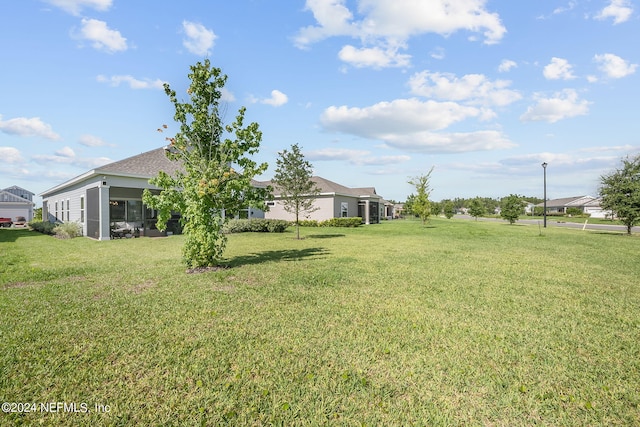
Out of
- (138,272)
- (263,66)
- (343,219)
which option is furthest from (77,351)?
(343,219)

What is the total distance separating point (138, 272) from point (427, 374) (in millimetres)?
8148

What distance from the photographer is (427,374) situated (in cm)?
355

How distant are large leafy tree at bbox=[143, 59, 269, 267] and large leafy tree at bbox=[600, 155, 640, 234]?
85.4 feet

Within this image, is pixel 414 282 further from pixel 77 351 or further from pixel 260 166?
pixel 77 351

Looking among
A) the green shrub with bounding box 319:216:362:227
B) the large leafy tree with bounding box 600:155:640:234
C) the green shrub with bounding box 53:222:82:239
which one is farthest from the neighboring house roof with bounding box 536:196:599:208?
the green shrub with bounding box 53:222:82:239

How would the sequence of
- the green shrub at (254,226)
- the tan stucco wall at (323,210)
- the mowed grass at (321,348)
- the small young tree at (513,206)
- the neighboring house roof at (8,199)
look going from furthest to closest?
the neighboring house roof at (8,199) < the small young tree at (513,206) < the tan stucco wall at (323,210) < the green shrub at (254,226) < the mowed grass at (321,348)

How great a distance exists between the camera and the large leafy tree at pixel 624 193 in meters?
21.5

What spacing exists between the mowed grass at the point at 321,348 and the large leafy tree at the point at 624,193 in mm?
18684

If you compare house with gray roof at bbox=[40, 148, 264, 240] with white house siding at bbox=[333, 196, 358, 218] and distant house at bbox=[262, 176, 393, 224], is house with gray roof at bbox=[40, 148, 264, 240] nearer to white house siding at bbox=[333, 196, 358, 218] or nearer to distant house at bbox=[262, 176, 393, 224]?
distant house at bbox=[262, 176, 393, 224]

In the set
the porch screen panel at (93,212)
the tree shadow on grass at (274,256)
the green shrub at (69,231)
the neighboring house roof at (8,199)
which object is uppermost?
the neighboring house roof at (8,199)

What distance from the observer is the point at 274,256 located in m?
11.8

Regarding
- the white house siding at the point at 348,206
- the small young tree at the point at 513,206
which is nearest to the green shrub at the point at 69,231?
the white house siding at the point at 348,206

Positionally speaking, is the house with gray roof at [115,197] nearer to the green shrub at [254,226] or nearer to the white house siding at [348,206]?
the green shrub at [254,226]

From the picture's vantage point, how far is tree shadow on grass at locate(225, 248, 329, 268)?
10500 mm
